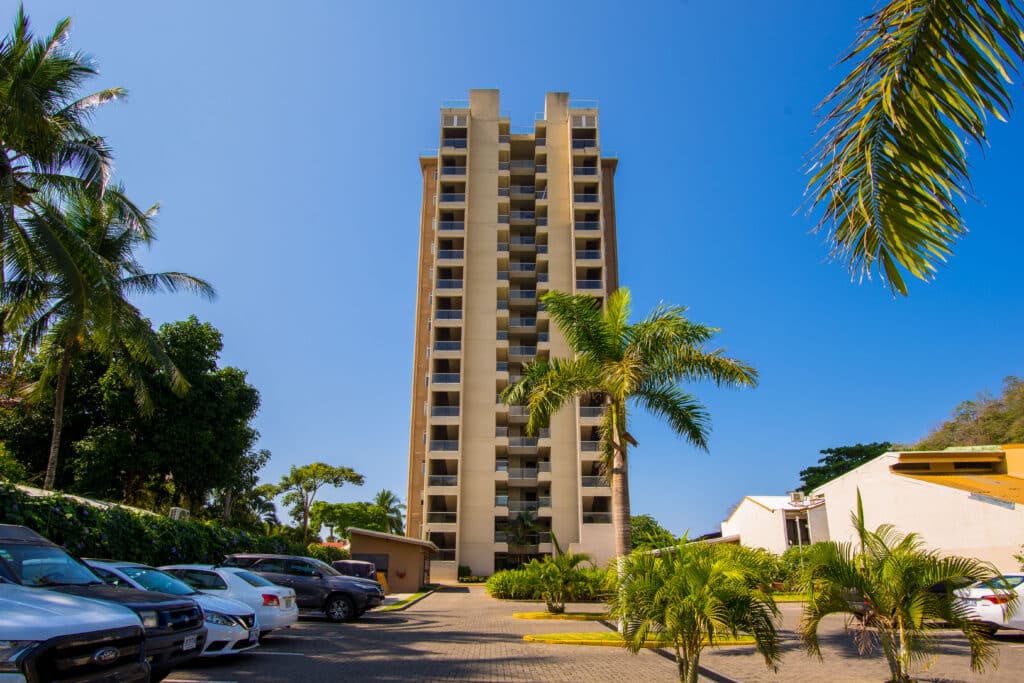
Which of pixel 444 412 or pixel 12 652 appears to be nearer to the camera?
pixel 12 652

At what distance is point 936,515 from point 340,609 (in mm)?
22093

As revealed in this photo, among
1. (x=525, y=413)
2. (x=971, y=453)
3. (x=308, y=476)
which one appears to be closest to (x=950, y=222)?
(x=971, y=453)

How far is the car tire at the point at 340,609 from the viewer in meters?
17.4

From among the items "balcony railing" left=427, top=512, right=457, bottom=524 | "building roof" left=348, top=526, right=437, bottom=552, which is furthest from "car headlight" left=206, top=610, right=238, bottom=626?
"balcony railing" left=427, top=512, right=457, bottom=524

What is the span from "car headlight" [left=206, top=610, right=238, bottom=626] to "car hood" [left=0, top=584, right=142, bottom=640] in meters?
3.85

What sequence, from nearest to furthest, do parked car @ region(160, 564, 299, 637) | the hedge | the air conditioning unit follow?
the hedge < parked car @ region(160, 564, 299, 637) < the air conditioning unit

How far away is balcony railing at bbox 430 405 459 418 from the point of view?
1842 inches

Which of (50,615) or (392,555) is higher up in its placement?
(392,555)

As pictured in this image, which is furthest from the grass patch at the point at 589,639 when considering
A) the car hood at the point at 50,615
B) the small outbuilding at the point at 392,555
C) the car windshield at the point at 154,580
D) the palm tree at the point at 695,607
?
the small outbuilding at the point at 392,555

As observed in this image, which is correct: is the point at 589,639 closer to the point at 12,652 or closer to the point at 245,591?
the point at 245,591

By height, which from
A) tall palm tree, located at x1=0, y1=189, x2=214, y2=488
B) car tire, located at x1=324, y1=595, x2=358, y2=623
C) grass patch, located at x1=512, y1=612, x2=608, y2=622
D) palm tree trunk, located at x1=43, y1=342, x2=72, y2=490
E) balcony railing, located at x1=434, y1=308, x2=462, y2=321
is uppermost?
balcony railing, located at x1=434, y1=308, x2=462, y2=321

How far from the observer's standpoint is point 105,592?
7.57m

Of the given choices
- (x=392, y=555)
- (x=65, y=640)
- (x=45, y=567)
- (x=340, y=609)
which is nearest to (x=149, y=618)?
(x=45, y=567)

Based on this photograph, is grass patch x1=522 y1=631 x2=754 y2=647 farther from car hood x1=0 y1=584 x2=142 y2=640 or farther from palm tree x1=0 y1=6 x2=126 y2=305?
palm tree x1=0 y1=6 x2=126 y2=305
